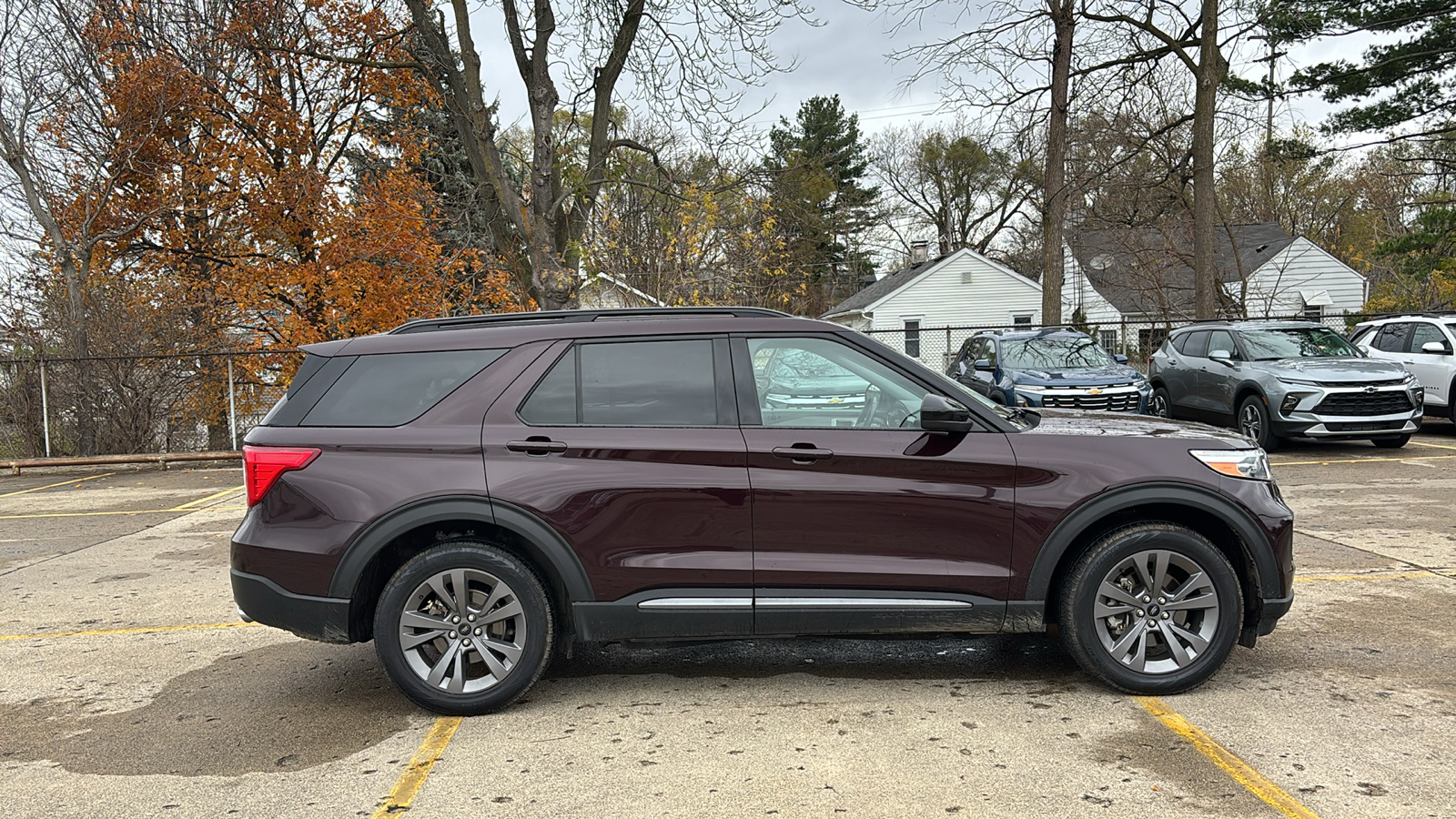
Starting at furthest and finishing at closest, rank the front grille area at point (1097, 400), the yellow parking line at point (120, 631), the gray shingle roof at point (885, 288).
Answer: the gray shingle roof at point (885, 288), the front grille area at point (1097, 400), the yellow parking line at point (120, 631)

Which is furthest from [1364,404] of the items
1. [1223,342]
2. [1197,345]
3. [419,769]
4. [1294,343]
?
[419,769]

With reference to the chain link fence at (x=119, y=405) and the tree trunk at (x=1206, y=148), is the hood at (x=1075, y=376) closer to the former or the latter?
the tree trunk at (x=1206, y=148)

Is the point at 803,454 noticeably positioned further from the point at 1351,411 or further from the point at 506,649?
the point at 1351,411

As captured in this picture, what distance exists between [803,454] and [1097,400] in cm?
952

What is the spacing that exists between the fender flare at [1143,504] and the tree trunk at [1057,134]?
625 inches

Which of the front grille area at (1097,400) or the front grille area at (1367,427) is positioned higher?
the front grille area at (1097,400)

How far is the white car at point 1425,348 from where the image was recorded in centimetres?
1338

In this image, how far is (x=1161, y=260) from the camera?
Result: 3431 cm

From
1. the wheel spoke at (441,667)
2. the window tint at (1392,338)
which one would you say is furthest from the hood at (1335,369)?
the wheel spoke at (441,667)

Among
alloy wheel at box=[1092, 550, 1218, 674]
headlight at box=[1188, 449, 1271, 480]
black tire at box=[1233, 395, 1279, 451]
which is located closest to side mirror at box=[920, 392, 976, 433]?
alloy wheel at box=[1092, 550, 1218, 674]

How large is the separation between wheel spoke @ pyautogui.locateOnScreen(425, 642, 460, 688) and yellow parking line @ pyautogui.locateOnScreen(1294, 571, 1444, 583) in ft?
16.5

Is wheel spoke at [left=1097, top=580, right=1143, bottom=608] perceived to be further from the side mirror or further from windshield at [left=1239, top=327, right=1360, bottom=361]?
windshield at [left=1239, top=327, right=1360, bottom=361]

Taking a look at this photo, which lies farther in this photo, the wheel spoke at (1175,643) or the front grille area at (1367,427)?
the front grille area at (1367,427)

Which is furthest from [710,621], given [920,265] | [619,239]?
[920,265]
